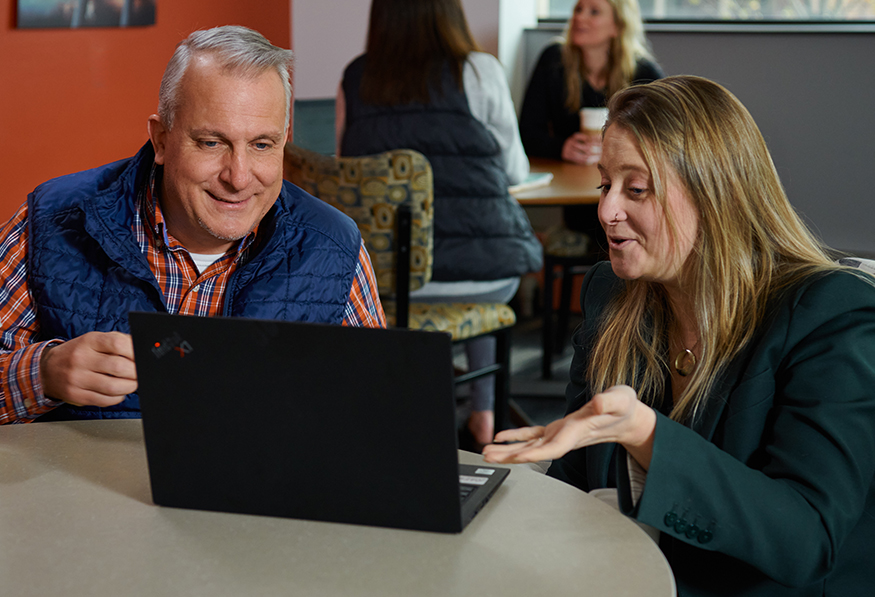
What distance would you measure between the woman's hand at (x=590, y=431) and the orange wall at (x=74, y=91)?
1936 mm

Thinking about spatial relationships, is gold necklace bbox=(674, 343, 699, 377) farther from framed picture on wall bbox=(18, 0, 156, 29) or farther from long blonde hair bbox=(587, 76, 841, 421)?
framed picture on wall bbox=(18, 0, 156, 29)

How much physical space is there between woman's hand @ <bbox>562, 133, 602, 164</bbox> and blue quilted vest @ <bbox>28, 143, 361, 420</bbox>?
2.01 meters

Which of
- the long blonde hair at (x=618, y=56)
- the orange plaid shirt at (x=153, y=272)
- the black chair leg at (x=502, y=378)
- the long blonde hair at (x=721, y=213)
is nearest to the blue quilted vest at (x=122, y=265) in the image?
the orange plaid shirt at (x=153, y=272)

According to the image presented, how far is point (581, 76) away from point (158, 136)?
2.51m

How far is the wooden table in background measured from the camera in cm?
267

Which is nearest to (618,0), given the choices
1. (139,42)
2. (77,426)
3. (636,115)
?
(139,42)

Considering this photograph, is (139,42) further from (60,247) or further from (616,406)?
(616,406)

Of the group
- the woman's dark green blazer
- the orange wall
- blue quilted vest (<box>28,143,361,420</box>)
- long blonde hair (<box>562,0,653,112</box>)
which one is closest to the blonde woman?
the woman's dark green blazer

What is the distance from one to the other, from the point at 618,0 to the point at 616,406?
9.70 ft

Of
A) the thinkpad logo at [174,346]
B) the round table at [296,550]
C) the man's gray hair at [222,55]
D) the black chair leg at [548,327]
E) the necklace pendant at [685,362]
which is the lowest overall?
the black chair leg at [548,327]

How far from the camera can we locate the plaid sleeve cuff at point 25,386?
1226 mm

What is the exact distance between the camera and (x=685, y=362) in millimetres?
1232

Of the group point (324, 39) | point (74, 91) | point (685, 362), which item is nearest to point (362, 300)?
point (685, 362)

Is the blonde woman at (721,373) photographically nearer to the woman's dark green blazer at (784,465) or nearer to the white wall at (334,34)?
the woman's dark green blazer at (784,465)
